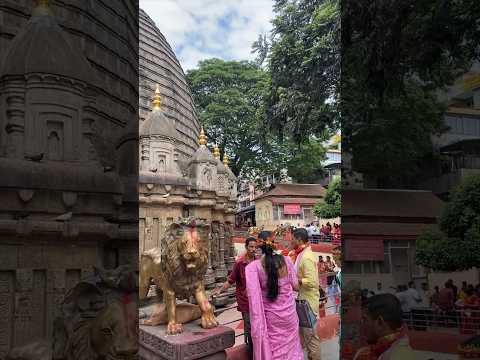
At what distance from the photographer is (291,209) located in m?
3.53

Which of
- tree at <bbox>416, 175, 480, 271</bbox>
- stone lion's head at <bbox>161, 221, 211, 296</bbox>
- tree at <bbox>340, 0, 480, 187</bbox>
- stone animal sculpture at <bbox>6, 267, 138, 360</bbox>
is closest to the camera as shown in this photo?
stone animal sculpture at <bbox>6, 267, 138, 360</bbox>

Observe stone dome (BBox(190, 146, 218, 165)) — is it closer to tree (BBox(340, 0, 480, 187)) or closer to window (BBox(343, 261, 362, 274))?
tree (BBox(340, 0, 480, 187))

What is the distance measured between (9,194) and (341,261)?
7.09 ft

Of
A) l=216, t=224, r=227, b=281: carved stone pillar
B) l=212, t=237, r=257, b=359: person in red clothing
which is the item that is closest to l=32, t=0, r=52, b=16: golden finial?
l=212, t=237, r=257, b=359: person in red clothing

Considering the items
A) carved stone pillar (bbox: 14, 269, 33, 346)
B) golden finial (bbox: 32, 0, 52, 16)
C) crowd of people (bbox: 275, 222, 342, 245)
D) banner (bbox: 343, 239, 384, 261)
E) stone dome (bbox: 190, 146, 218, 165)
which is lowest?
carved stone pillar (bbox: 14, 269, 33, 346)

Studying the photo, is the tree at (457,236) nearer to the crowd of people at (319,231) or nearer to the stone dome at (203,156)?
the crowd of people at (319,231)

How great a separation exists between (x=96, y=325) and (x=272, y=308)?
129 centimetres

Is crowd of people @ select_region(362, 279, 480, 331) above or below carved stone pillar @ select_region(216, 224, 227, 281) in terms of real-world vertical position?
below

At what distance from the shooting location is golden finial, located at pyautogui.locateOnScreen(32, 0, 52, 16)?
220cm

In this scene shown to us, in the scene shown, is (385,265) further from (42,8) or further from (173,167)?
(42,8)

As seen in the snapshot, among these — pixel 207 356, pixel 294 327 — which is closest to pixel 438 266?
pixel 294 327

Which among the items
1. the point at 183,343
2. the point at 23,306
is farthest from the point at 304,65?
the point at 23,306

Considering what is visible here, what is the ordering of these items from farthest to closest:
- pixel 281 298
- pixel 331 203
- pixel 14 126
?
pixel 331 203, pixel 281 298, pixel 14 126

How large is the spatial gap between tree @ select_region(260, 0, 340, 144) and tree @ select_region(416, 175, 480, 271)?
1.00 m
